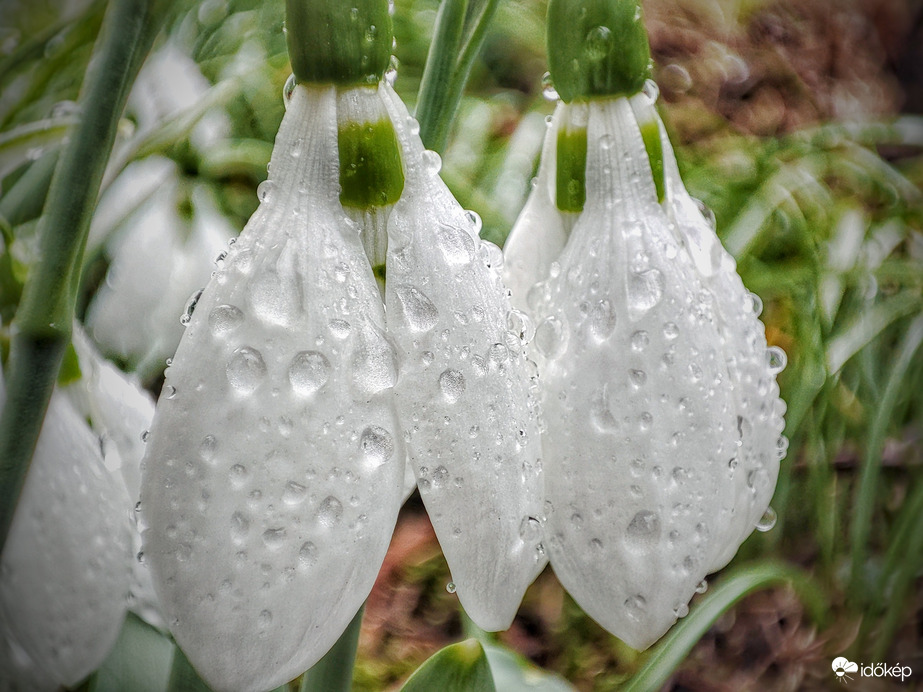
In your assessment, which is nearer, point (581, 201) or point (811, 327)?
point (581, 201)

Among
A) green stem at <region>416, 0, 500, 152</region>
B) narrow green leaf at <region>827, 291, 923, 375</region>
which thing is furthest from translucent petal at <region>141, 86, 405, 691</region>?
narrow green leaf at <region>827, 291, 923, 375</region>

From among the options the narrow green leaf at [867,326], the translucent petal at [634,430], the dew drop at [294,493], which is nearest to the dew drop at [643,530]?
the translucent petal at [634,430]

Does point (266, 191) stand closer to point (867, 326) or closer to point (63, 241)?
point (63, 241)

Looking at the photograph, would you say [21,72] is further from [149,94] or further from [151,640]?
[151,640]

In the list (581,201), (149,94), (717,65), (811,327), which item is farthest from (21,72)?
(811,327)

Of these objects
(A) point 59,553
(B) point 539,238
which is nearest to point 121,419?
(A) point 59,553
